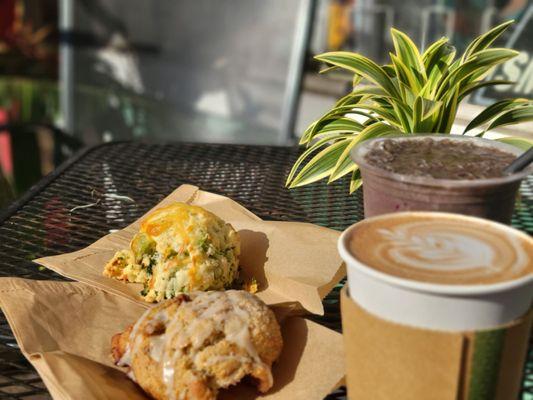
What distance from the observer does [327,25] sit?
217 inches

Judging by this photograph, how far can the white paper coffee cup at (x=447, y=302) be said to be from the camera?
2.87ft

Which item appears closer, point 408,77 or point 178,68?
point 408,77

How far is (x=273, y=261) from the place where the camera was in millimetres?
1635

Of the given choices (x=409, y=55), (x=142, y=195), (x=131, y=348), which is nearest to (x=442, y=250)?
(x=131, y=348)

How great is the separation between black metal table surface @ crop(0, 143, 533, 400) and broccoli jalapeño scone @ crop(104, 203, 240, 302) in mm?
215

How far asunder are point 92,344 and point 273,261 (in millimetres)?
478

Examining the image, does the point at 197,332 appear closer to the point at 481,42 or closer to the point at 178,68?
the point at 481,42

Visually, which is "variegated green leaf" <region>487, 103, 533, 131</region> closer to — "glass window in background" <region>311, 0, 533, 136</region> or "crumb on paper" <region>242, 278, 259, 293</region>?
"crumb on paper" <region>242, 278, 259, 293</region>

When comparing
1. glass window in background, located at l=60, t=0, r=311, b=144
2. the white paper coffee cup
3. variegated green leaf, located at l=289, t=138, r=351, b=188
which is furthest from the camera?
glass window in background, located at l=60, t=0, r=311, b=144

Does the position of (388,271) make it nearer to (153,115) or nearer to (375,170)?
(375,170)

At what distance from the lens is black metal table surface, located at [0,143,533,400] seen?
180 centimetres

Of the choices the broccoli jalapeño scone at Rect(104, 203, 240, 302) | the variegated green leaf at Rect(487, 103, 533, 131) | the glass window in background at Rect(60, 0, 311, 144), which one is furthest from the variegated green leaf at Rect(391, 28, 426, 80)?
the glass window in background at Rect(60, 0, 311, 144)

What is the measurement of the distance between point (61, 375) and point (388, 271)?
0.61 metres

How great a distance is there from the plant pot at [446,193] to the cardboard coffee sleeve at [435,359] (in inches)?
14.6
